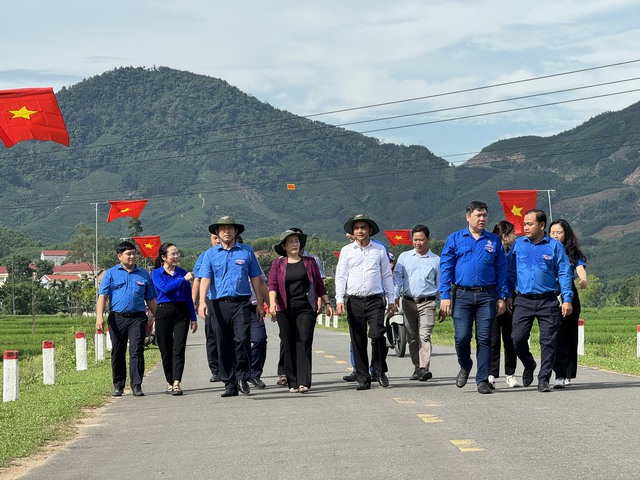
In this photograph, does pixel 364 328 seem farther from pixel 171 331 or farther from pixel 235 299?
pixel 171 331

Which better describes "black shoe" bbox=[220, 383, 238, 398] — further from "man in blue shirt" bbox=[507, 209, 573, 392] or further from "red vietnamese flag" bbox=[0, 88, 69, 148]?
"red vietnamese flag" bbox=[0, 88, 69, 148]

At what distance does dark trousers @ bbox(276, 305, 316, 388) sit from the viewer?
528 inches

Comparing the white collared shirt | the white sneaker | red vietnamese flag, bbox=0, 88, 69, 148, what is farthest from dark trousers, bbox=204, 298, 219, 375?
red vietnamese flag, bbox=0, 88, 69, 148

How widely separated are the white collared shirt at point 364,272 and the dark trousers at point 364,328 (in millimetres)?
126

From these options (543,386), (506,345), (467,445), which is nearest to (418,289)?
(506,345)

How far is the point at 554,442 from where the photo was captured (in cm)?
825

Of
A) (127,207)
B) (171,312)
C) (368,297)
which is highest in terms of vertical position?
(127,207)

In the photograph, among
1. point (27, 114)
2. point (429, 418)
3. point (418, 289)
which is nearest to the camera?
point (429, 418)

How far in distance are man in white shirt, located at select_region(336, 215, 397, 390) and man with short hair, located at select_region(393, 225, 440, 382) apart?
44.4 inches

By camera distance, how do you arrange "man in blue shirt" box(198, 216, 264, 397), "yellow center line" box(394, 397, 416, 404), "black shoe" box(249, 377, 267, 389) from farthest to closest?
"black shoe" box(249, 377, 267, 389), "man in blue shirt" box(198, 216, 264, 397), "yellow center line" box(394, 397, 416, 404)

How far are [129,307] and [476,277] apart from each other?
4.48 meters

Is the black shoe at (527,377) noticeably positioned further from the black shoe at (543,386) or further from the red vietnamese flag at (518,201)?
the red vietnamese flag at (518,201)

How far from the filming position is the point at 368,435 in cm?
901

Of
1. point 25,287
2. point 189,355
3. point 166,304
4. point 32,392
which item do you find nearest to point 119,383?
point 166,304
